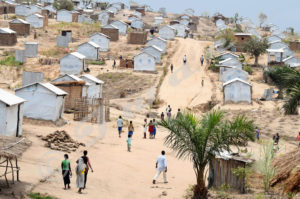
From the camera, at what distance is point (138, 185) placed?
14.4 metres

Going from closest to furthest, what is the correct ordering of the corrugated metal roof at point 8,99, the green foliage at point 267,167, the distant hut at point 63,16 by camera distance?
the green foliage at point 267,167 < the corrugated metal roof at point 8,99 < the distant hut at point 63,16

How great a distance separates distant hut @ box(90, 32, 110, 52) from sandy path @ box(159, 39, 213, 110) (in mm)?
7617

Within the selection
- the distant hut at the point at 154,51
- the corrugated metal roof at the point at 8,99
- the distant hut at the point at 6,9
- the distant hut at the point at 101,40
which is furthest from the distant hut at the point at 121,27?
the corrugated metal roof at the point at 8,99

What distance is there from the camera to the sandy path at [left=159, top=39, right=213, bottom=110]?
124ft

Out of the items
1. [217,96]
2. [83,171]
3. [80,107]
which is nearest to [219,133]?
[83,171]

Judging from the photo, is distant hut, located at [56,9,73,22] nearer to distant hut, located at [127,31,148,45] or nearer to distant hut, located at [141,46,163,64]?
distant hut, located at [127,31,148,45]

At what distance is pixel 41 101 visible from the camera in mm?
22297

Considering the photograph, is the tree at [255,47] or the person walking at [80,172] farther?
the tree at [255,47]

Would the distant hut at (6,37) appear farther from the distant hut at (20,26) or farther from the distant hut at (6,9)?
the distant hut at (6,9)

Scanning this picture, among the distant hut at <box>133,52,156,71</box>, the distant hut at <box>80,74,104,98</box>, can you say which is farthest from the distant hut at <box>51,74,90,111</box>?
the distant hut at <box>133,52,156,71</box>

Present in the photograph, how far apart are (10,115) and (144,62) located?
2826 cm

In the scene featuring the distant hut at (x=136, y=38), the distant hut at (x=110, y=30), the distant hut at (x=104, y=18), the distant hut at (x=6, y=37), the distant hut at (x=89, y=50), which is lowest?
the distant hut at (x=89, y=50)

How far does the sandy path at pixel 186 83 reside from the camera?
37781mm

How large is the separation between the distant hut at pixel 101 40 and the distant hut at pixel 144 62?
8.83 metres
